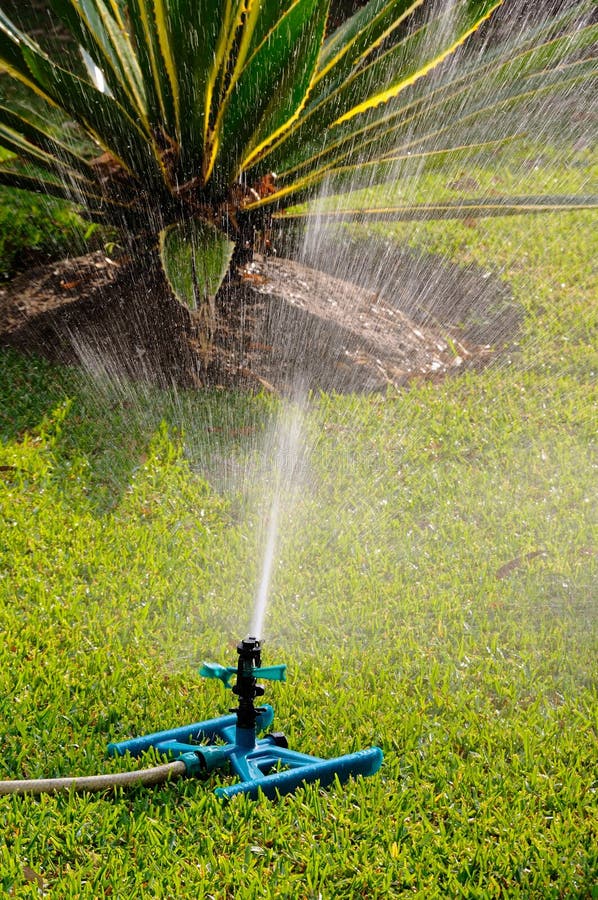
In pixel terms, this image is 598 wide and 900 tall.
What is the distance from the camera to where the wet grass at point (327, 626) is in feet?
6.70

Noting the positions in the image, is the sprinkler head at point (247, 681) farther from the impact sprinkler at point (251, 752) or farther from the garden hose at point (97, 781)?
the garden hose at point (97, 781)

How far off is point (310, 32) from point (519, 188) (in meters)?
3.69

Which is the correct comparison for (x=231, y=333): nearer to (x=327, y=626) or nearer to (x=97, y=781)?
Answer: (x=327, y=626)

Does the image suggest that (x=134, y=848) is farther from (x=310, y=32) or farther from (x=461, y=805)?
(x=310, y=32)

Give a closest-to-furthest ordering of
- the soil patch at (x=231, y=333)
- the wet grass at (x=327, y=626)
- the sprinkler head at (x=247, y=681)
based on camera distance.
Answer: the wet grass at (x=327, y=626) → the sprinkler head at (x=247, y=681) → the soil patch at (x=231, y=333)

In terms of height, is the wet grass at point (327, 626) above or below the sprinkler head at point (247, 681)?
below

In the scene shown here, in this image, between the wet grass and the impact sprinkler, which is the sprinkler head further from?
the wet grass

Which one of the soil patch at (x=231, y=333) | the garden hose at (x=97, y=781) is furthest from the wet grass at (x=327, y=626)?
the soil patch at (x=231, y=333)

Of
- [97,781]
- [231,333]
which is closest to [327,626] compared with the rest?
[97,781]

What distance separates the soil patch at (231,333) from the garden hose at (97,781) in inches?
90.4

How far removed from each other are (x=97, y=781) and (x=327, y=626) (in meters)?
0.94

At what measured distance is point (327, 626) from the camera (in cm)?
289

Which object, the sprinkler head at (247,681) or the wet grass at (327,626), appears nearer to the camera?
the wet grass at (327,626)

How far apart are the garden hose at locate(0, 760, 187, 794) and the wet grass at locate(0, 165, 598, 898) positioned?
0.11 feet
